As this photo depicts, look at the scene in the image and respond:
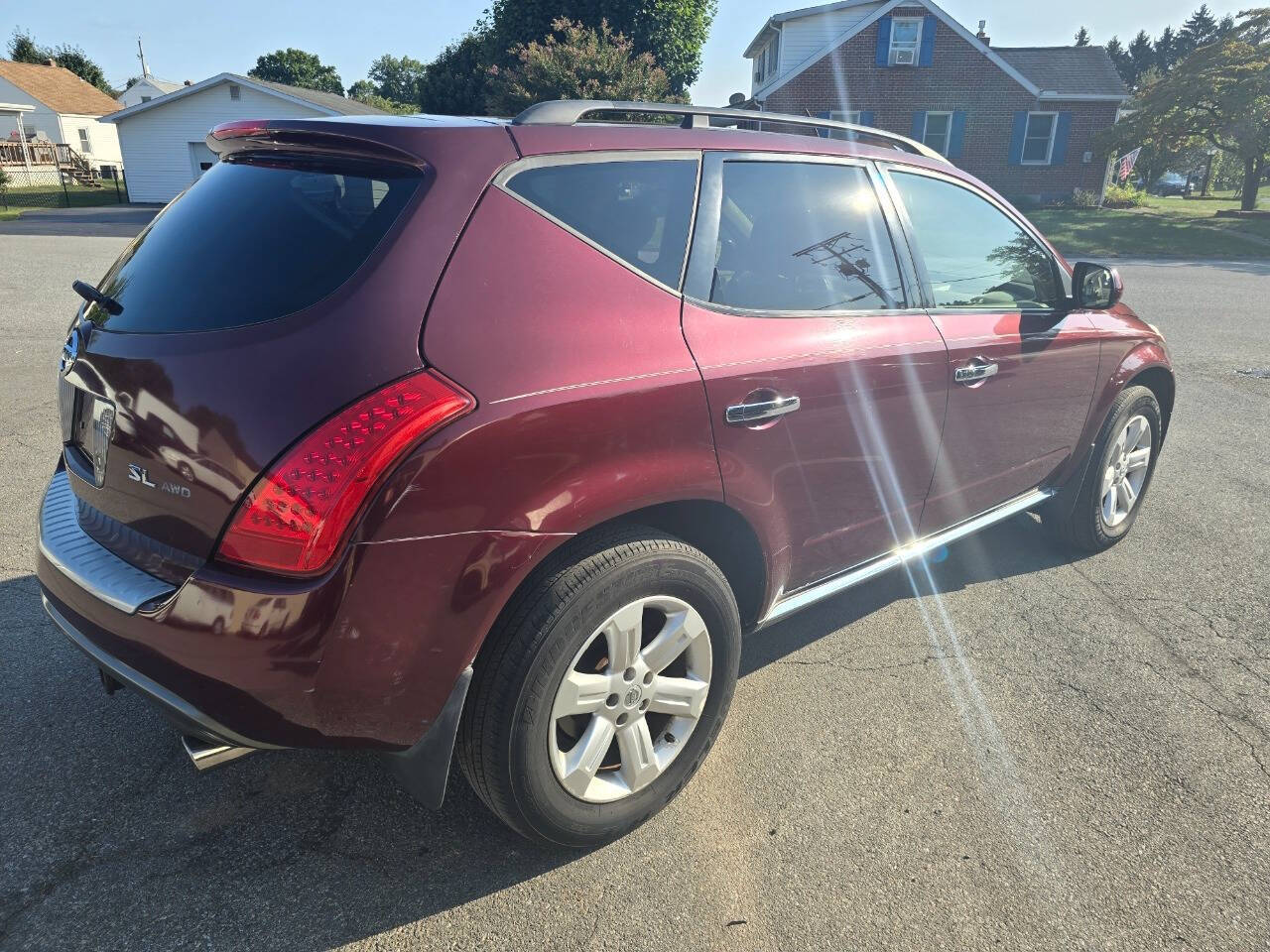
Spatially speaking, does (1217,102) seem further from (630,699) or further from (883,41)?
(630,699)

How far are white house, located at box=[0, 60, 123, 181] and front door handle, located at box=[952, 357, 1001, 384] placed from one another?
1911 inches

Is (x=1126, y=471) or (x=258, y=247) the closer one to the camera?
(x=258, y=247)

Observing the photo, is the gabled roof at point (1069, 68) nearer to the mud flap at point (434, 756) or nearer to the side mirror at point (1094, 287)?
the side mirror at point (1094, 287)

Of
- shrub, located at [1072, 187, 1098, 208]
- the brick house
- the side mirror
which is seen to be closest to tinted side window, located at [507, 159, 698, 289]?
the side mirror

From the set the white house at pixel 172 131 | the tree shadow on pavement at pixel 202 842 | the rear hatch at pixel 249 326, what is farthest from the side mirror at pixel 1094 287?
the white house at pixel 172 131

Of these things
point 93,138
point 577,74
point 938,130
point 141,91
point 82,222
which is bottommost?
point 82,222

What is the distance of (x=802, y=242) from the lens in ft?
9.06

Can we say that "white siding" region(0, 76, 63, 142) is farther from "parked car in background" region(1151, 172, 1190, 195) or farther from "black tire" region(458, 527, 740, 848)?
"parked car in background" region(1151, 172, 1190, 195)

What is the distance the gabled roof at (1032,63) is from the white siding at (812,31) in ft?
0.85

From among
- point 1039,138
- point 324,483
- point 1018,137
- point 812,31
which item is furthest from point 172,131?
point 324,483

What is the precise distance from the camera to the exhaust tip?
1.96 meters

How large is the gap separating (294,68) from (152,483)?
8077 cm

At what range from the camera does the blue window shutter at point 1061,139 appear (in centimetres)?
3000

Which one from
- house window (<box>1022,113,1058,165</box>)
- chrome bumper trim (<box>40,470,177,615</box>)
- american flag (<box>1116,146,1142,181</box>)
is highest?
house window (<box>1022,113,1058,165</box>)
